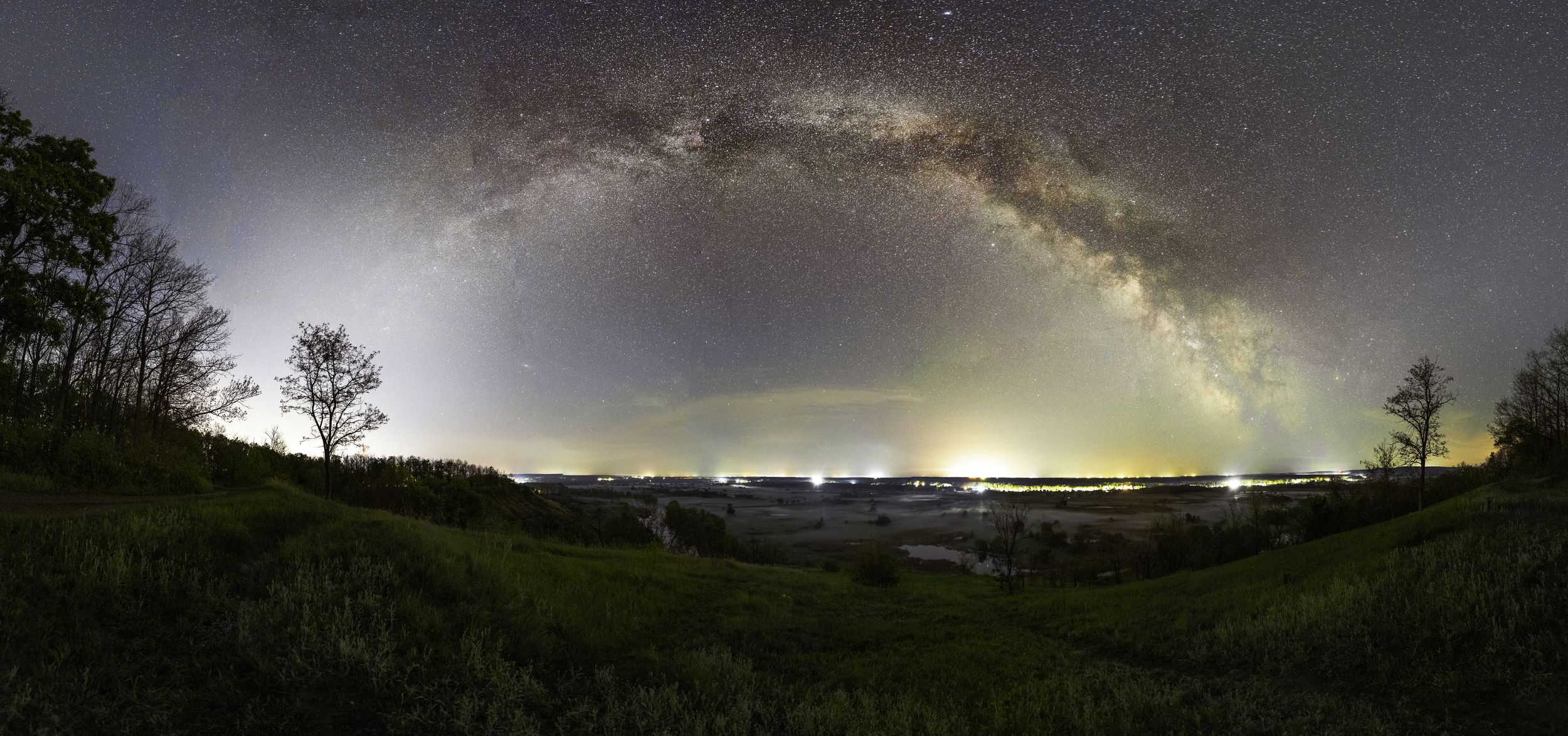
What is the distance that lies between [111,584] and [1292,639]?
22681 millimetres

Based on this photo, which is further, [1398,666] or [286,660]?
[1398,666]

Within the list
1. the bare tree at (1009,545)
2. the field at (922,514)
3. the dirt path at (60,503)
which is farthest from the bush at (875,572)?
the dirt path at (60,503)

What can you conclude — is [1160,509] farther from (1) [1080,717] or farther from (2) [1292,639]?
(1) [1080,717]

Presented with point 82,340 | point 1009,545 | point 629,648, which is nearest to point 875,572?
point 1009,545

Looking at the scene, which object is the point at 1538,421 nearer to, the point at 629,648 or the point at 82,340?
the point at 629,648

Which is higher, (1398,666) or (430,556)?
(430,556)

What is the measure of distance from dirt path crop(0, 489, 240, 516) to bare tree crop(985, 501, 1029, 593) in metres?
35.1

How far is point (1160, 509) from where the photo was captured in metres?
97.9

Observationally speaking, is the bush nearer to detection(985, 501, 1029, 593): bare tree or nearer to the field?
detection(985, 501, 1029, 593): bare tree

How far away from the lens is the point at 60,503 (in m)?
17.2

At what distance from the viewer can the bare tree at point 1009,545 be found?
36.1m

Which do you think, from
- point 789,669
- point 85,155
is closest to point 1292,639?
point 789,669

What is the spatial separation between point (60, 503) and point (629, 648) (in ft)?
60.7

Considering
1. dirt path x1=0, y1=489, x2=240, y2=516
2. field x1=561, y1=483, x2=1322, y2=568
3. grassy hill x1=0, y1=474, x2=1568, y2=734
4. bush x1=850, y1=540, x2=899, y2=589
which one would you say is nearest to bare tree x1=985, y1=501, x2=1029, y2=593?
field x1=561, y1=483, x2=1322, y2=568
